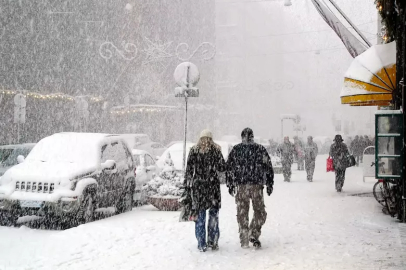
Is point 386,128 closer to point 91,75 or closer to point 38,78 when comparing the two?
point 38,78

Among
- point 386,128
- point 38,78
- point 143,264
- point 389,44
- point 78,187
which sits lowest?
point 143,264

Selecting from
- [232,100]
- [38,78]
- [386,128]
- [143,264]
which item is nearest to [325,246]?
[386,128]

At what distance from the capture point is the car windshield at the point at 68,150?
37.2 ft

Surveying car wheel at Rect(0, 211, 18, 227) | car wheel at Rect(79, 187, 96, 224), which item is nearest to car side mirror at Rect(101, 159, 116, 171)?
car wheel at Rect(79, 187, 96, 224)

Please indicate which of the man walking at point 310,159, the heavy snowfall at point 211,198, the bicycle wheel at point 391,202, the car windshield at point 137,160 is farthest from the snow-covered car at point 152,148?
the bicycle wheel at point 391,202

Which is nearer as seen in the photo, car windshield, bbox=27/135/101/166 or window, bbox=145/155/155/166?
car windshield, bbox=27/135/101/166

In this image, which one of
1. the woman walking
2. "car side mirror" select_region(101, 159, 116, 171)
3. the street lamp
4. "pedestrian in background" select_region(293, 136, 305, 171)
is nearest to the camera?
the woman walking

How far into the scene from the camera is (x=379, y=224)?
10406 millimetres

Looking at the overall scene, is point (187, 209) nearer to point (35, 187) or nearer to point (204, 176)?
point (204, 176)

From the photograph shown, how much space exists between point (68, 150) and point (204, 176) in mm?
4735

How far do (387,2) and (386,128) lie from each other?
2254 mm

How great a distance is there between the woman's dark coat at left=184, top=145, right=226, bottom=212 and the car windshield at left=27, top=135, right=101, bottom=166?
151 inches

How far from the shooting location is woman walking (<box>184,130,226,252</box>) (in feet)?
25.6

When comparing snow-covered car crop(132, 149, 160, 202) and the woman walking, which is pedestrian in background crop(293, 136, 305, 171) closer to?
snow-covered car crop(132, 149, 160, 202)
